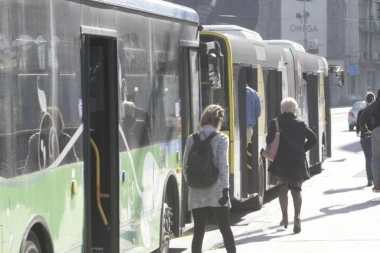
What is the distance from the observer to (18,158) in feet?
22.5

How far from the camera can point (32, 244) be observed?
7246 millimetres

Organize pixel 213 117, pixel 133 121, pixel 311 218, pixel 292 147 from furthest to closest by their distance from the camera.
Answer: pixel 311 218
pixel 292 147
pixel 213 117
pixel 133 121

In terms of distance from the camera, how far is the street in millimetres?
12914

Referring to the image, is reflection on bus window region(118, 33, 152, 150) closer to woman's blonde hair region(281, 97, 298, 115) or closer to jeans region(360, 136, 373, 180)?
woman's blonde hair region(281, 97, 298, 115)

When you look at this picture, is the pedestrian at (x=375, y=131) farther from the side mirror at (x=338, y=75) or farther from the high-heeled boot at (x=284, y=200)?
the side mirror at (x=338, y=75)

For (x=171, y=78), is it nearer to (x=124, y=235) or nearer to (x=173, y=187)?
(x=173, y=187)

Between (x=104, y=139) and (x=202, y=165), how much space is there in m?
1.12

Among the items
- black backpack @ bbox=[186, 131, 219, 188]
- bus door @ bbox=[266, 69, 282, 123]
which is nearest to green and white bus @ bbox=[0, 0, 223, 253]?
black backpack @ bbox=[186, 131, 219, 188]

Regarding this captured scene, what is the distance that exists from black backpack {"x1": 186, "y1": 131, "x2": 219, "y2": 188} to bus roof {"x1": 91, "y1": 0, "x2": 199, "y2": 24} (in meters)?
1.41

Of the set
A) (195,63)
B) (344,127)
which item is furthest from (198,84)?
(344,127)

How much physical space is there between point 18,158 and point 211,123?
3534mm

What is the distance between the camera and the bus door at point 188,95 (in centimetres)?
1220

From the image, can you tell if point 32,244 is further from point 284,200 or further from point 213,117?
point 284,200

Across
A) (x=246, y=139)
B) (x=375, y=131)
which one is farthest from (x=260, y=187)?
(x=375, y=131)
